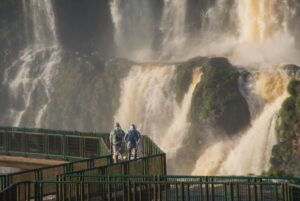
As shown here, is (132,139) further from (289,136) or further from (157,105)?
(157,105)

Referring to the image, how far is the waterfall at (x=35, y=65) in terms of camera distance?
84000 mm

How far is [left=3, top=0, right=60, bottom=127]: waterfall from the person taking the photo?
84.0 metres

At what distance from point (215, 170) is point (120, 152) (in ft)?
72.3

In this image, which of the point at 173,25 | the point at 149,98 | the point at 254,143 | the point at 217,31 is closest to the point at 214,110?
the point at 254,143

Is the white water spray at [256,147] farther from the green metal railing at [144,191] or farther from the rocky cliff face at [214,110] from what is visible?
the green metal railing at [144,191]

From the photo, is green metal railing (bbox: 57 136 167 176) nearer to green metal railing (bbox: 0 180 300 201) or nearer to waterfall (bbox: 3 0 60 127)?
green metal railing (bbox: 0 180 300 201)

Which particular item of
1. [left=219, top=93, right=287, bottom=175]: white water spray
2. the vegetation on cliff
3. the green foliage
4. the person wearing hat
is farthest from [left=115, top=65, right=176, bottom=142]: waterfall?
the person wearing hat

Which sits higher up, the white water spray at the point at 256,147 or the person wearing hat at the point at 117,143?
the white water spray at the point at 256,147

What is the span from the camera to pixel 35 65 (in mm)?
86062

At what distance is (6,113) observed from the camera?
88750 millimetres

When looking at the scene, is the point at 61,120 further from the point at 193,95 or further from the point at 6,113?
the point at 193,95

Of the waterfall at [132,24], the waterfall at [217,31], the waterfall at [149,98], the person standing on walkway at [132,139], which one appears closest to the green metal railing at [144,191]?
the person standing on walkway at [132,139]

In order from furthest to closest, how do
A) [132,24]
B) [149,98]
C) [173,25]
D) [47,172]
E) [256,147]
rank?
[132,24], [173,25], [149,98], [256,147], [47,172]

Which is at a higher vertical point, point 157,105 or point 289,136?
point 157,105
